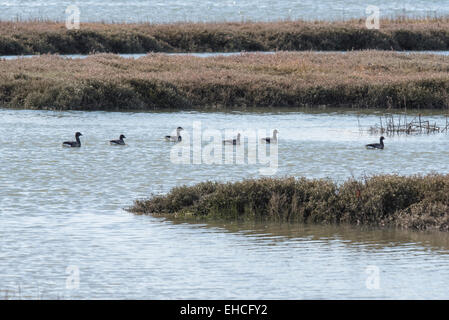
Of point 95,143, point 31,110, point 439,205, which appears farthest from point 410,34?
point 439,205

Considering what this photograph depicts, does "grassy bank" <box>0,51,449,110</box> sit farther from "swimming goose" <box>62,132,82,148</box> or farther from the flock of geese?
"swimming goose" <box>62,132,82,148</box>

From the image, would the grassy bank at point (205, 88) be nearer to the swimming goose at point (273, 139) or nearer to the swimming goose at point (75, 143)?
the swimming goose at point (75, 143)

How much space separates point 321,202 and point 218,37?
139 ft

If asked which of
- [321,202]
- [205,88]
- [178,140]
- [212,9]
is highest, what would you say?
[212,9]

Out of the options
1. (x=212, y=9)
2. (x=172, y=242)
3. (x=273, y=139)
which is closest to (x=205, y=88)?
(x=273, y=139)

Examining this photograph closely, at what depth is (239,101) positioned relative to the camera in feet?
114

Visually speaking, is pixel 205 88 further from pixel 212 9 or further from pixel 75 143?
pixel 212 9

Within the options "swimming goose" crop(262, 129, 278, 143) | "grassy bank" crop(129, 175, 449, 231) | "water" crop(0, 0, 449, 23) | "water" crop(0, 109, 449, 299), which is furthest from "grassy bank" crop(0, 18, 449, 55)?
"grassy bank" crop(129, 175, 449, 231)

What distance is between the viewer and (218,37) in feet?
187

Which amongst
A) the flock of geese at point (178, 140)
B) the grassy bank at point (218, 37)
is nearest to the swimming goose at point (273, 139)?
the flock of geese at point (178, 140)

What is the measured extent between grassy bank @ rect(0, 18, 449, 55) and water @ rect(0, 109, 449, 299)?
29.6m

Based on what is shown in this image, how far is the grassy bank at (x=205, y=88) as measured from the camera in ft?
110
